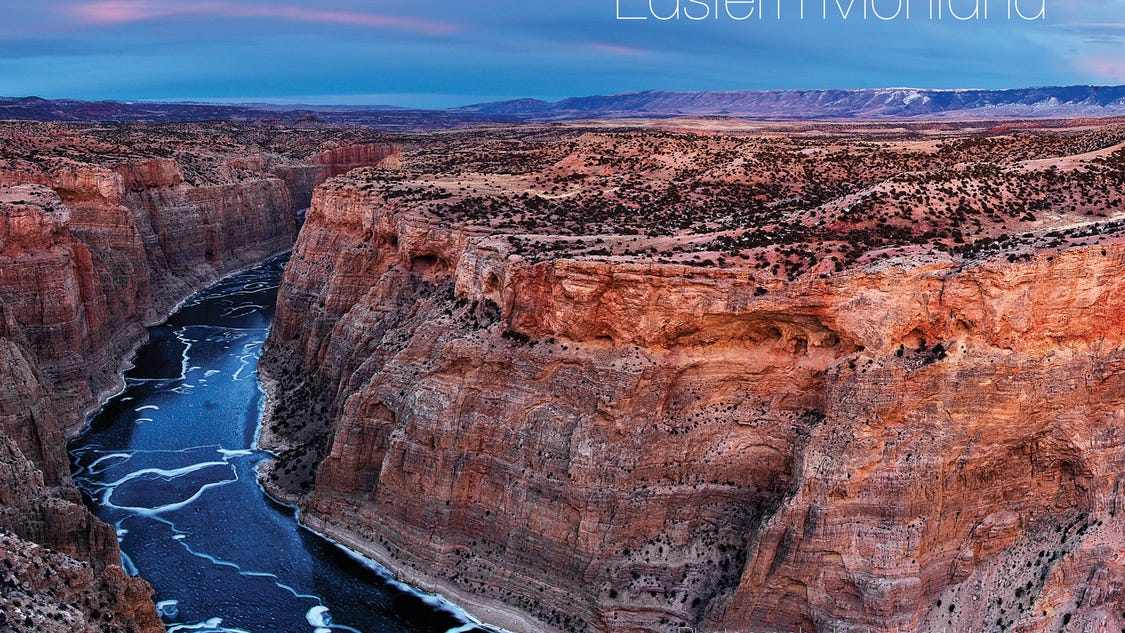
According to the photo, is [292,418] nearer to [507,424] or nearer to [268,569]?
[268,569]

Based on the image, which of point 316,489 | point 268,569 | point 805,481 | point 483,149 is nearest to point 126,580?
point 268,569

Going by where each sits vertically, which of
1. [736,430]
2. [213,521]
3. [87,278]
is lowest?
[213,521]

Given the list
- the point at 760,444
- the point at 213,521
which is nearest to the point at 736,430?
the point at 760,444

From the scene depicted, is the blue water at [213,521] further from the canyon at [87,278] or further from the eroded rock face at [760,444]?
the canyon at [87,278]

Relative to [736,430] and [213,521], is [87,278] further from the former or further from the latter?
[736,430]

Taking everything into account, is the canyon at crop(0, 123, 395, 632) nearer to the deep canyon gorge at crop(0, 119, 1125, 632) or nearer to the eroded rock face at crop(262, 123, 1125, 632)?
the deep canyon gorge at crop(0, 119, 1125, 632)

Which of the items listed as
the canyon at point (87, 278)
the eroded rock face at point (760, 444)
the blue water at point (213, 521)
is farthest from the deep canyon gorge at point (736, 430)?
the blue water at point (213, 521)

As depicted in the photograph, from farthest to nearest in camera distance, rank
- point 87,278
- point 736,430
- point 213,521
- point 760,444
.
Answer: point 87,278 → point 213,521 → point 736,430 → point 760,444

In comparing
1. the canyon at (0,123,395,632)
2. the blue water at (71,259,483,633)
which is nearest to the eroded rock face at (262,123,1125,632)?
the blue water at (71,259,483,633)
